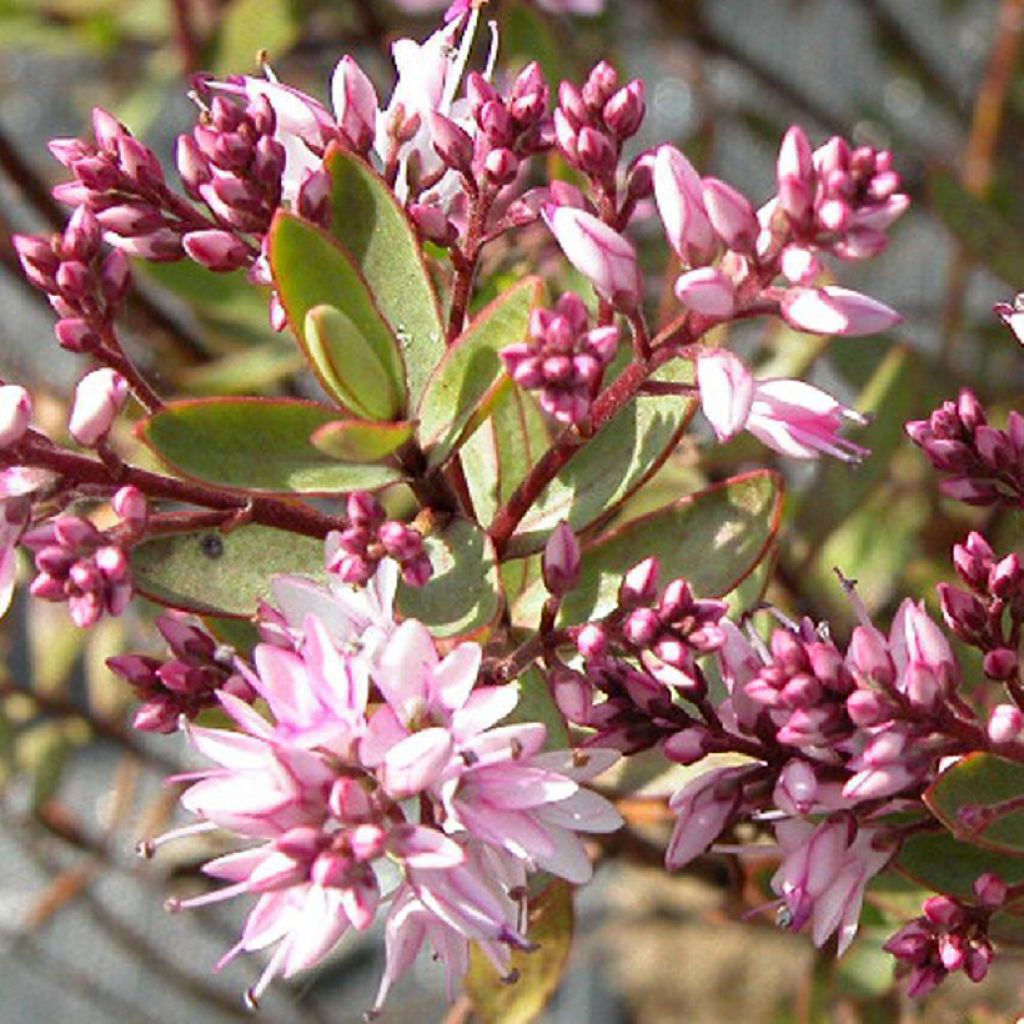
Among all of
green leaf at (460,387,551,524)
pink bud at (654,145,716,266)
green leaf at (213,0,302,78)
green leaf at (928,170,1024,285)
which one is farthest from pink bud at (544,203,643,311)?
green leaf at (213,0,302,78)

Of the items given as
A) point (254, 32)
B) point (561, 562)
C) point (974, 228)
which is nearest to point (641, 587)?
point (561, 562)

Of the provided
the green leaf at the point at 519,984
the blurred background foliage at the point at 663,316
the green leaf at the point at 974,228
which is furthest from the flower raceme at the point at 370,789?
the green leaf at the point at 974,228

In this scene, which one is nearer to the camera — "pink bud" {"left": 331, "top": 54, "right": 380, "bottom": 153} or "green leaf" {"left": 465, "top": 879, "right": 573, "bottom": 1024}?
"pink bud" {"left": 331, "top": 54, "right": 380, "bottom": 153}

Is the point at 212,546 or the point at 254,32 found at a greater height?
the point at 212,546

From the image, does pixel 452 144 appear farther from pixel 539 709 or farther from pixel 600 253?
pixel 539 709

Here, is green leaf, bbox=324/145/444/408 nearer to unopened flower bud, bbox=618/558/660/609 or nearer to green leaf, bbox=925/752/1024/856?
unopened flower bud, bbox=618/558/660/609

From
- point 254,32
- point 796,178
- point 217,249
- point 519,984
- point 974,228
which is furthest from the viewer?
point 254,32
